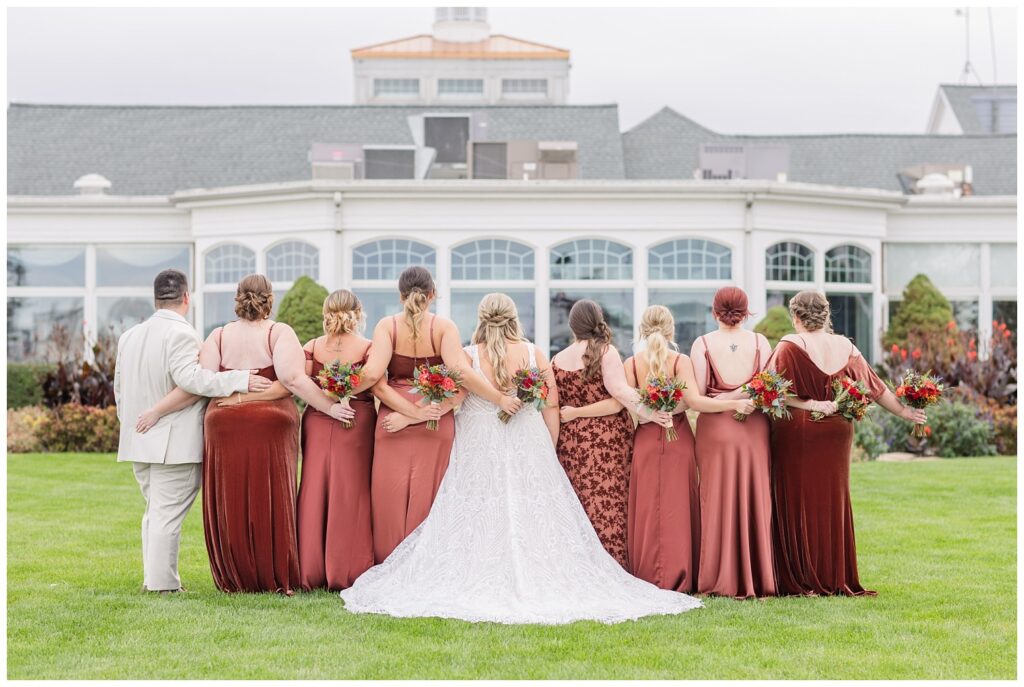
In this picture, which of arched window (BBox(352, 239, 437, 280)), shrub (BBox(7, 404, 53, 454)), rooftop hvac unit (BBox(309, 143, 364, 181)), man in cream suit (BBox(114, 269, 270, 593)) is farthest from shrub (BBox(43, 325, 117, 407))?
man in cream suit (BBox(114, 269, 270, 593))

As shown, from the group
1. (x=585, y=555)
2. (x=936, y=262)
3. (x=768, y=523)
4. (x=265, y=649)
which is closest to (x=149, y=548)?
(x=265, y=649)

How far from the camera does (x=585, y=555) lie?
6.91 metres

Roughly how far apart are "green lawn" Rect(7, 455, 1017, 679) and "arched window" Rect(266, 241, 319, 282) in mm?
10155

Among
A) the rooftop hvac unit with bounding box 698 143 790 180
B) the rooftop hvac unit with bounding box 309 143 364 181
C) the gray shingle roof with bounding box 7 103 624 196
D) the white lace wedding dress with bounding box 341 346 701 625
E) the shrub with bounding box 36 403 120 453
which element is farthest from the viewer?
the gray shingle roof with bounding box 7 103 624 196

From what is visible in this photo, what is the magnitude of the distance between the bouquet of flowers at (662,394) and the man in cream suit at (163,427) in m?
→ 2.21

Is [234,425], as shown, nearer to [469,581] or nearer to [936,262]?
[469,581]

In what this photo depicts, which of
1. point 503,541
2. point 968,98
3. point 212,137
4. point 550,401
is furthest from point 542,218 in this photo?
point 968,98

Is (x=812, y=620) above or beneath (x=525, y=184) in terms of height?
beneath

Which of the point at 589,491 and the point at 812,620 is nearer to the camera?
the point at 812,620

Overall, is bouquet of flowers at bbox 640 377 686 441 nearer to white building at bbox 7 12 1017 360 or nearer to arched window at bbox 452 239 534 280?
white building at bbox 7 12 1017 360

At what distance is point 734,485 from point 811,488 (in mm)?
478

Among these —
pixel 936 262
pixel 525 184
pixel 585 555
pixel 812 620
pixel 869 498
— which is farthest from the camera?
pixel 936 262

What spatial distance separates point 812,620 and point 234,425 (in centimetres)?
342

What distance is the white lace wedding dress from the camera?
6531mm
